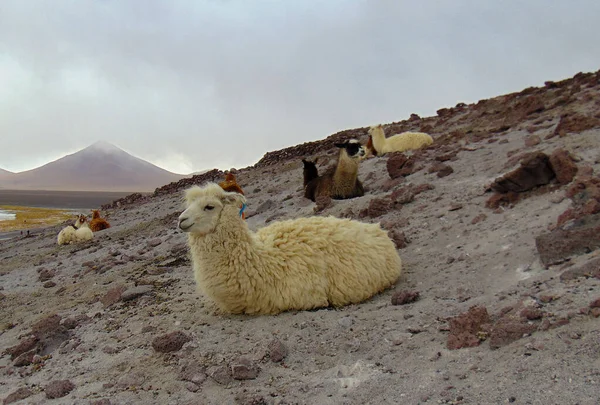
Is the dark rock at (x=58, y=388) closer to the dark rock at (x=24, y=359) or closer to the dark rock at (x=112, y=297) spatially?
the dark rock at (x=24, y=359)

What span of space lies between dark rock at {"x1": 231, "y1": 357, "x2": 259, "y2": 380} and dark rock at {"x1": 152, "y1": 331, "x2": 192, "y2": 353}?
3.41 feet

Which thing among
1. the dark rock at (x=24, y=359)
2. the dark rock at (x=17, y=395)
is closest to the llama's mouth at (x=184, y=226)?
the dark rock at (x=17, y=395)

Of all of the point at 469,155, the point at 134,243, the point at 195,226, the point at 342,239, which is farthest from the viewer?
the point at 134,243

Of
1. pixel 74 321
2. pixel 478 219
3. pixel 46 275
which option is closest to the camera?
pixel 74 321

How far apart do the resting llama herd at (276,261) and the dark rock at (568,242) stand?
2.01 metres

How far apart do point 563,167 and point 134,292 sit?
7.66 meters

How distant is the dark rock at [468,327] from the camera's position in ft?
14.6

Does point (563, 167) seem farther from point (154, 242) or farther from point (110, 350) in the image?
point (154, 242)

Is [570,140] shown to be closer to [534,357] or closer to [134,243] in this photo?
[534,357]

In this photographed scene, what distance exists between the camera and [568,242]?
5711mm

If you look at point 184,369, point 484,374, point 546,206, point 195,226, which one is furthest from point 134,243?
point 484,374

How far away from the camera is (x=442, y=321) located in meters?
5.17

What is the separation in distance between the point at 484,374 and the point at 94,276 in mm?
9471

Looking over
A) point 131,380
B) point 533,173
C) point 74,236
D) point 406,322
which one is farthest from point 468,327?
point 74,236
